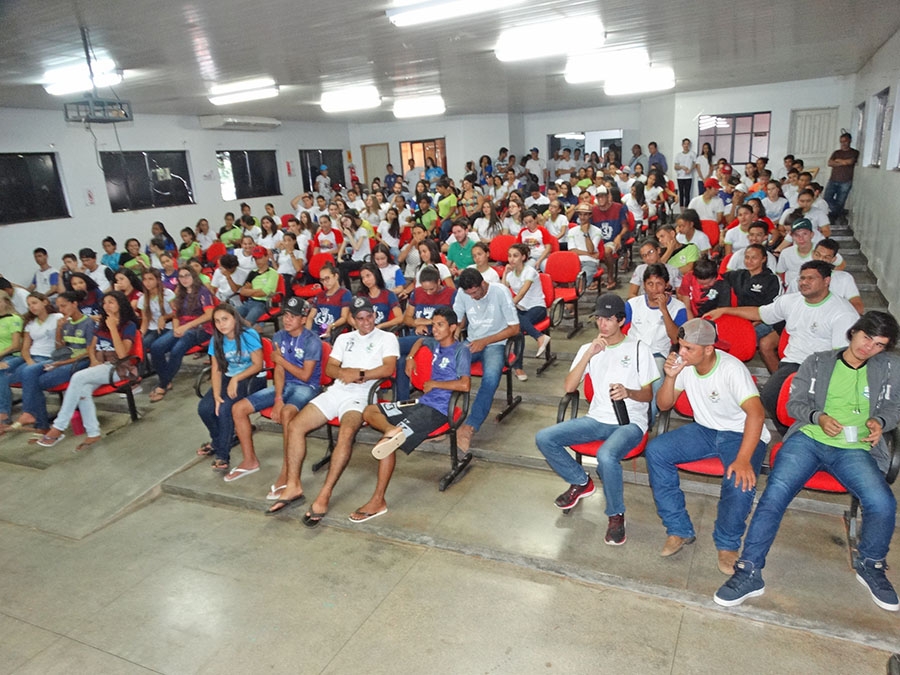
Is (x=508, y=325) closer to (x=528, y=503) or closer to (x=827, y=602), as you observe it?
(x=528, y=503)

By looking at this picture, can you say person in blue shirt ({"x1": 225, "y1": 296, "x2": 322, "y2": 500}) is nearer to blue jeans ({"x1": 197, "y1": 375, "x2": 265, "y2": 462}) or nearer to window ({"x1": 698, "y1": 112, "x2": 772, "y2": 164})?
blue jeans ({"x1": 197, "y1": 375, "x2": 265, "y2": 462})

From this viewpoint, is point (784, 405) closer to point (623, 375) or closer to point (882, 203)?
point (623, 375)

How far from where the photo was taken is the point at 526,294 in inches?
219

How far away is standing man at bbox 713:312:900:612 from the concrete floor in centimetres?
13

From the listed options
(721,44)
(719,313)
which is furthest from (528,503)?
(721,44)

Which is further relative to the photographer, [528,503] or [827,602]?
[528,503]

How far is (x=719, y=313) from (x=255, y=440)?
12.9 feet

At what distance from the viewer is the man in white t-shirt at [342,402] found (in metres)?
3.90

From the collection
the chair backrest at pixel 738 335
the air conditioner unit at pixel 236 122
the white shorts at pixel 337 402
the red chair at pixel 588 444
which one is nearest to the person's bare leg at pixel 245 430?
the white shorts at pixel 337 402

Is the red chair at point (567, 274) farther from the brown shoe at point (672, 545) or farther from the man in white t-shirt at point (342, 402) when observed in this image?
the brown shoe at point (672, 545)

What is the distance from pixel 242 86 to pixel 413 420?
7.25 meters

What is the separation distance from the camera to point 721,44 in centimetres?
734

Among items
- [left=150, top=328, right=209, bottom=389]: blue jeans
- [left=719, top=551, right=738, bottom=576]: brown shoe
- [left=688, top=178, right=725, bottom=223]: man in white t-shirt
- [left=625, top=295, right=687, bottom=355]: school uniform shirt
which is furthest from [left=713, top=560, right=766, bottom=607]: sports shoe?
[left=688, top=178, right=725, bottom=223]: man in white t-shirt

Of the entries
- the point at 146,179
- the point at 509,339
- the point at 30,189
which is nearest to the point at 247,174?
the point at 146,179
